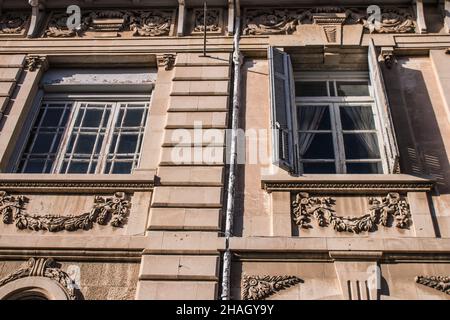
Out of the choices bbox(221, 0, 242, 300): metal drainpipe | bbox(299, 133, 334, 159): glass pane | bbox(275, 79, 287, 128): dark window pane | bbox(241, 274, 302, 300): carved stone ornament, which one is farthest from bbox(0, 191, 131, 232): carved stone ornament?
bbox(299, 133, 334, 159): glass pane

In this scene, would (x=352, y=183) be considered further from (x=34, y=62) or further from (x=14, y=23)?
(x=14, y=23)

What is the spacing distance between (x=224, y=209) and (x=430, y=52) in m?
5.37

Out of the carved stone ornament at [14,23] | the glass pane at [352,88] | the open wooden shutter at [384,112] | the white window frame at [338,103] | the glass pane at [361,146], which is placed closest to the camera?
the open wooden shutter at [384,112]

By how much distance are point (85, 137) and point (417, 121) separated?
606 cm

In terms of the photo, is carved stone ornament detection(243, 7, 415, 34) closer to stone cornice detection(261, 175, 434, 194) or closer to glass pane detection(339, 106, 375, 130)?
glass pane detection(339, 106, 375, 130)

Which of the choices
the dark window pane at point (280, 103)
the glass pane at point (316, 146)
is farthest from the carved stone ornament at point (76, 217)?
the glass pane at point (316, 146)

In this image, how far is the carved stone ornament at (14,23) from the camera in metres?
11.0

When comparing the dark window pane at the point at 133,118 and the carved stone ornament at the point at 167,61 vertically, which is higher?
the carved stone ornament at the point at 167,61

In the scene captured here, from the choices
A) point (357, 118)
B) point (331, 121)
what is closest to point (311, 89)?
point (331, 121)

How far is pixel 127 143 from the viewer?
9531 millimetres

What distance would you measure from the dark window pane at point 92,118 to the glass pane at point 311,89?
3.90 meters

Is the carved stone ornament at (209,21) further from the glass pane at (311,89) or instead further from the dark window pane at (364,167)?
the dark window pane at (364,167)

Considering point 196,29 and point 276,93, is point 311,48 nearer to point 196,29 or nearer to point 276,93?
point 276,93
